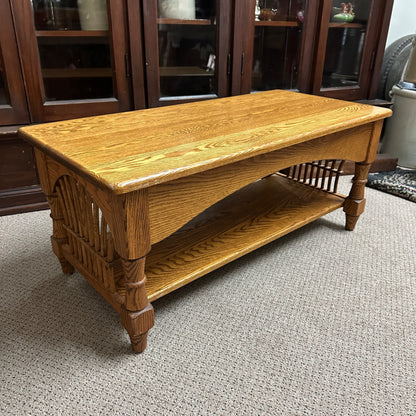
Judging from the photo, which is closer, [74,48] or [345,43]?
[74,48]

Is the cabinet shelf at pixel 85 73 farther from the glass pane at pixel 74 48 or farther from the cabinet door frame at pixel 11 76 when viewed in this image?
the cabinet door frame at pixel 11 76

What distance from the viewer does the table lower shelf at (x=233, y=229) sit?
1.19 metres

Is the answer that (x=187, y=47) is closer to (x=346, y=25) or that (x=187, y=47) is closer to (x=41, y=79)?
(x=41, y=79)

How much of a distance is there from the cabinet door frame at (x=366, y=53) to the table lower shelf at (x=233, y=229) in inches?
30.8

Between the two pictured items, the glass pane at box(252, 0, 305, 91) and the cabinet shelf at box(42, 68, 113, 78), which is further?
the glass pane at box(252, 0, 305, 91)

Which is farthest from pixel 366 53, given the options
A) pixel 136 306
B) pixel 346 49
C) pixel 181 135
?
pixel 136 306

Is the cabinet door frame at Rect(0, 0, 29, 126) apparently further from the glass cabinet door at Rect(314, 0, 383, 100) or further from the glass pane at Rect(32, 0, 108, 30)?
→ the glass cabinet door at Rect(314, 0, 383, 100)

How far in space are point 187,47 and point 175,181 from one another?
1.28 m

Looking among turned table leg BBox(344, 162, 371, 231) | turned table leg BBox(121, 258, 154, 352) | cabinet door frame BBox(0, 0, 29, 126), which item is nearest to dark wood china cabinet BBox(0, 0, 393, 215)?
cabinet door frame BBox(0, 0, 29, 126)

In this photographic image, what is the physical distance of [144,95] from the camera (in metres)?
1.91

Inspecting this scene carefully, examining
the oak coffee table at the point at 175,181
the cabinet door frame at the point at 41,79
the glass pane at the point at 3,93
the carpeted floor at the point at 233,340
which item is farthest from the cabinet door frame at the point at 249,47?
the glass pane at the point at 3,93

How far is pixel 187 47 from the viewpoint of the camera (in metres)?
1.99

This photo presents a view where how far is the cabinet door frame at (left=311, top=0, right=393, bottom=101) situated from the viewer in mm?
2172

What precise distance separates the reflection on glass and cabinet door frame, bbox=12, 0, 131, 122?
0.04 metres
